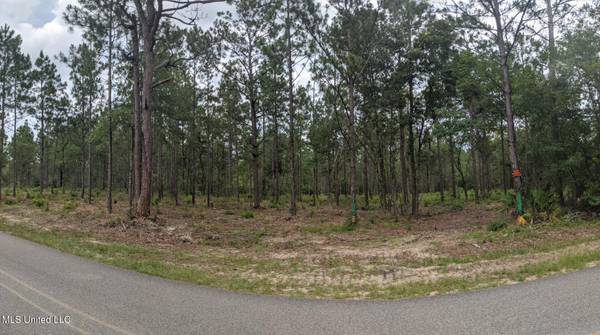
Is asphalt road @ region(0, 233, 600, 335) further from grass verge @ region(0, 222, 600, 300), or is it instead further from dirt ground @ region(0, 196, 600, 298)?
dirt ground @ region(0, 196, 600, 298)

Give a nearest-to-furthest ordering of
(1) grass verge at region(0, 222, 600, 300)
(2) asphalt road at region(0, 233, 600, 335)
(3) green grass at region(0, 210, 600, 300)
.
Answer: (2) asphalt road at region(0, 233, 600, 335) → (1) grass verge at region(0, 222, 600, 300) → (3) green grass at region(0, 210, 600, 300)

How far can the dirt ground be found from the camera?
7262 mm

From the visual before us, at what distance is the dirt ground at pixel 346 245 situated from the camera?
286 inches

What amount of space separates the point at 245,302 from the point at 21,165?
227 feet

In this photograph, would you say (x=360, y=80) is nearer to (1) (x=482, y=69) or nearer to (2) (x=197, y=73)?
(1) (x=482, y=69)

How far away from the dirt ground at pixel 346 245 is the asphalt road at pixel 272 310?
1.19m

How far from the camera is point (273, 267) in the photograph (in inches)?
324

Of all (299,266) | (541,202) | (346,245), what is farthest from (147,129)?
(541,202)

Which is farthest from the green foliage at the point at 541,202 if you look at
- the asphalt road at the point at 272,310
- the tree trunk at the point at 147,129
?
the tree trunk at the point at 147,129

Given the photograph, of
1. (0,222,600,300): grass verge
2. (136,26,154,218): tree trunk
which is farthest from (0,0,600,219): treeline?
(0,222,600,300): grass verge

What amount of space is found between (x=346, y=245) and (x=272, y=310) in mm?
7270

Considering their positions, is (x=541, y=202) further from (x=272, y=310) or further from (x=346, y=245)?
(x=272, y=310)

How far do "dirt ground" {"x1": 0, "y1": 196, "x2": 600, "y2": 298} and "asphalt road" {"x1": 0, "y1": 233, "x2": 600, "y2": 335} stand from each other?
3.91 ft

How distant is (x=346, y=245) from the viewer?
1188 centimetres
